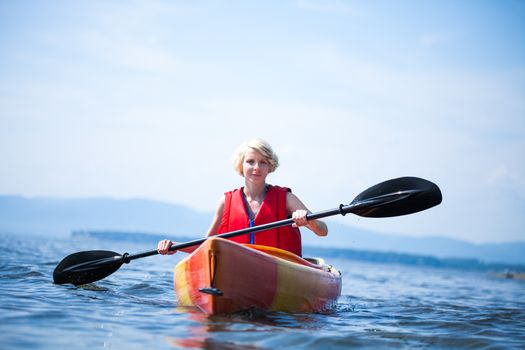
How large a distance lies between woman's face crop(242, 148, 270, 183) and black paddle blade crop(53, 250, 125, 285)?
6.86 feet

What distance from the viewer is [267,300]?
5270 millimetres

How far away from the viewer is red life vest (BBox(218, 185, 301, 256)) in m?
6.19

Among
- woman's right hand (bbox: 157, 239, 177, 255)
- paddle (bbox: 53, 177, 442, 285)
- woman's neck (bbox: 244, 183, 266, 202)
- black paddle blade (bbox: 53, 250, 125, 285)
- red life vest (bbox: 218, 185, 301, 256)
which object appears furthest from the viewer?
black paddle blade (bbox: 53, 250, 125, 285)

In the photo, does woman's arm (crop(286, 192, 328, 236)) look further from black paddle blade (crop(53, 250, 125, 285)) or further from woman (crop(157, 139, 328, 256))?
black paddle blade (crop(53, 250, 125, 285))

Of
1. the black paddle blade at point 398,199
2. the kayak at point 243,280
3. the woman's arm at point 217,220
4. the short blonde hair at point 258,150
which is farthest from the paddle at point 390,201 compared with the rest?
the short blonde hair at point 258,150

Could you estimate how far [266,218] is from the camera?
618 cm

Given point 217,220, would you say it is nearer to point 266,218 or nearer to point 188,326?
point 266,218

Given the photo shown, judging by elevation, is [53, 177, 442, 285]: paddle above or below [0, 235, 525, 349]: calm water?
above

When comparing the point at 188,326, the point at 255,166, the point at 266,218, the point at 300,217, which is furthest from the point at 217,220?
the point at 188,326

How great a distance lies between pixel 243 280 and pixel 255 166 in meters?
1.45

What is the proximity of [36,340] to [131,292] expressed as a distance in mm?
3735

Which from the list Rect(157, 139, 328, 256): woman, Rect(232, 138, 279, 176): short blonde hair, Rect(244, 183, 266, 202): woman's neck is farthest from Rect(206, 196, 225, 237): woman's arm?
Rect(232, 138, 279, 176): short blonde hair

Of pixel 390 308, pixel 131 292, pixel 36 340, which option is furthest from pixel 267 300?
pixel 390 308

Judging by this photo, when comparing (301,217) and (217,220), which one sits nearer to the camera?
(301,217)
